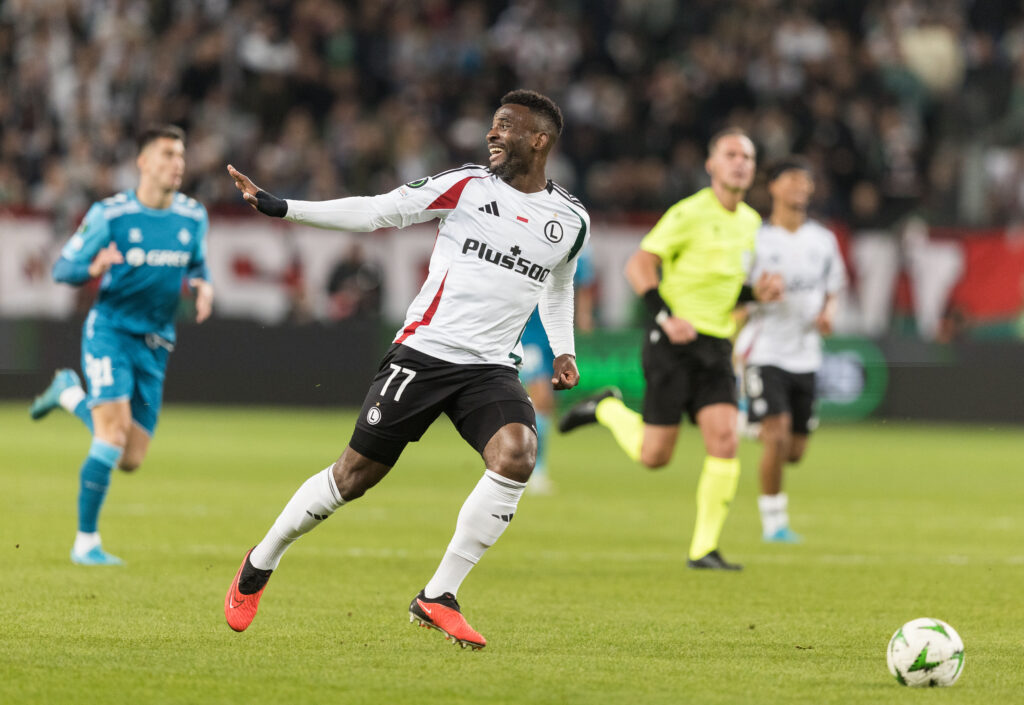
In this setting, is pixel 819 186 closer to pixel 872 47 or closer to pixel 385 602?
pixel 872 47

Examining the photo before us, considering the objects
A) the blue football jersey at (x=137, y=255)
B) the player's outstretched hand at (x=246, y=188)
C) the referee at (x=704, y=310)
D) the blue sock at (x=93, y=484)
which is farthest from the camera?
the referee at (x=704, y=310)

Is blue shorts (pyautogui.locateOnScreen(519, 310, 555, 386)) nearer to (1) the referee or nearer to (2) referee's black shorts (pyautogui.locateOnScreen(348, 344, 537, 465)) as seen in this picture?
(1) the referee

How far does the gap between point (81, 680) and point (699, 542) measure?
4.83m

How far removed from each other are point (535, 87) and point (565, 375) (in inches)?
692

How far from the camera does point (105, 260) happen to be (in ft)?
30.1

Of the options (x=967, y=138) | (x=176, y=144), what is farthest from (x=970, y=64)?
(x=176, y=144)

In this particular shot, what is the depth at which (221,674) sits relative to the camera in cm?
612

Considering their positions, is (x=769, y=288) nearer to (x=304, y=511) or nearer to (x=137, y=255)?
(x=137, y=255)

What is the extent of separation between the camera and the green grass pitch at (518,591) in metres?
6.11

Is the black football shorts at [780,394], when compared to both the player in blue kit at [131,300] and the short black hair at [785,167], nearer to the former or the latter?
the short black hair at [785,167]

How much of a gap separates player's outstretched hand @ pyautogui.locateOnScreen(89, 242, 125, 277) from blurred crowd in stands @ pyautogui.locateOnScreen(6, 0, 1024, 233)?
42.3 ft

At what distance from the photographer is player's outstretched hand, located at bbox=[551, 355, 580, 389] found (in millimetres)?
7188

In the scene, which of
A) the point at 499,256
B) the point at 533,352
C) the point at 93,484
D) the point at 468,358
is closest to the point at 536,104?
the point at 499,256

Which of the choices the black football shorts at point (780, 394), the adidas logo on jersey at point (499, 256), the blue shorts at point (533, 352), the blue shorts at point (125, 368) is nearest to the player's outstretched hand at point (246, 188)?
the adidas logo on jersey at point (499, 256)
